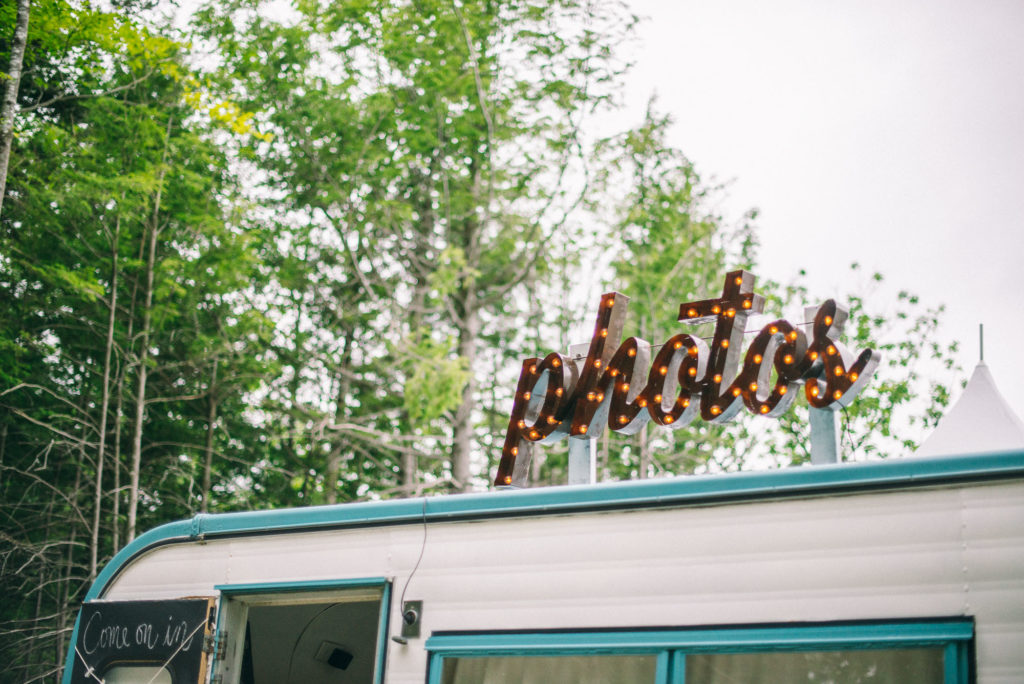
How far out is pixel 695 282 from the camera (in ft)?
62.2

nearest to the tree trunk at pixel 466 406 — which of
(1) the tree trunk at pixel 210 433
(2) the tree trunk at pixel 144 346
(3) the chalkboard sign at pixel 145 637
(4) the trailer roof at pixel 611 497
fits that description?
(1) the tree trunk at pixel 210 433

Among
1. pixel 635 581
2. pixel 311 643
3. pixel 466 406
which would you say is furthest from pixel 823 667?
pixel 466 406

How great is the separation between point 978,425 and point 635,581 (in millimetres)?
4663

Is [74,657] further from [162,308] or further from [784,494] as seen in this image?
[162,308]

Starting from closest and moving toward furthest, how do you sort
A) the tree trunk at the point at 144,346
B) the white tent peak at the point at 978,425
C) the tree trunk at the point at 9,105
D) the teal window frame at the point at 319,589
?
the teal window frame at the point at 319,589 < the white tent peak at the point at 978,425 < the tree trunk at the point at 9,105 < the tree trunk at the point at 144,346

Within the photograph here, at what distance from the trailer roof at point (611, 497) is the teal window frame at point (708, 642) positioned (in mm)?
520

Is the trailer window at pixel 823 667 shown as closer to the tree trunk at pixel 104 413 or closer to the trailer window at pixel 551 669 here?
the trailer window at pixel 551 669

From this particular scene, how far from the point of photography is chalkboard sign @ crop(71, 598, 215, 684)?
514 centimetres

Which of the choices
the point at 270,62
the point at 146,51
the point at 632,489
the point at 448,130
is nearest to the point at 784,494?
the point at 632,489

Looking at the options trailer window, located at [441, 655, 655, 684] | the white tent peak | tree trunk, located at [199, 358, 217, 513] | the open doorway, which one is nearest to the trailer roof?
trailer window, located at [441, 655, 655, 684]

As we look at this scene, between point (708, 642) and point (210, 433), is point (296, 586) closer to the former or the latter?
point (708, 642)

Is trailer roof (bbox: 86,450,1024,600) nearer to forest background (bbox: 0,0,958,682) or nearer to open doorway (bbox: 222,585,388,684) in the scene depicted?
open doorway (bbox: 222,585,388,684)

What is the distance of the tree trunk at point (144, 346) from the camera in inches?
502

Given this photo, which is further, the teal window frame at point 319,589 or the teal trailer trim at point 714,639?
the teal window frame at point 319,589
